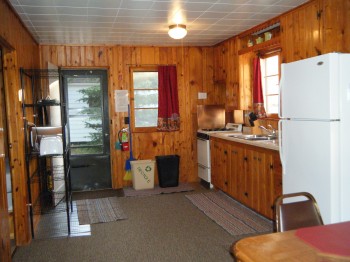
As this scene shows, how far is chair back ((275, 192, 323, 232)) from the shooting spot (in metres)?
1.87

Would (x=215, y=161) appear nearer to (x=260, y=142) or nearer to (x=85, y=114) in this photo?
(x=260, y=142)

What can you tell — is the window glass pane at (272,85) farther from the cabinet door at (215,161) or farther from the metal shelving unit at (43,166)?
the metal shelving unit at (43,166)

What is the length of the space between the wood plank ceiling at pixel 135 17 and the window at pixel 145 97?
26.7 inches

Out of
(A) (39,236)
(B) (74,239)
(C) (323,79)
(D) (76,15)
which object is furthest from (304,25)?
(A) (39,236)

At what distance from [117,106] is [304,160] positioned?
3.47 m

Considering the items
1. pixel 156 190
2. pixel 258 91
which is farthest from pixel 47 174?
pixel 258 91

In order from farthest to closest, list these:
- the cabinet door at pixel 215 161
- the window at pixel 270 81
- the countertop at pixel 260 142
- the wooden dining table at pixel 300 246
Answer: the cabinet door at pixel 215 161 < the window at pixel 270 81 < the countertop at pixel 260 142 < the wooden dining table at pixel 300 246

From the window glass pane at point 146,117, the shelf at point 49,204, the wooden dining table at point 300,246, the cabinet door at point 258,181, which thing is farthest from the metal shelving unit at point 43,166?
the wooden dining table at point 300,246

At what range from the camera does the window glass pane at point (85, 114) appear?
5586 mm

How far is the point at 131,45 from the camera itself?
Answer: 5.68 metres

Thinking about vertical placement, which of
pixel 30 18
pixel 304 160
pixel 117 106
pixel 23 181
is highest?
pixel 30 18

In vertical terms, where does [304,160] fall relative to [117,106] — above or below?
below

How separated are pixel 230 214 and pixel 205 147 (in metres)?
1.48

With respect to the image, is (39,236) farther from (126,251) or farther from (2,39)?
(2,39)
